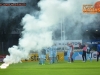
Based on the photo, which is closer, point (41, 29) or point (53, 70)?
point (53, 70)

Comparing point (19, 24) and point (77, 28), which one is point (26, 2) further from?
point (77, 28)

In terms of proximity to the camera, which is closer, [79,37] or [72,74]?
[72,74]

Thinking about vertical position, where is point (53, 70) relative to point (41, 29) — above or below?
below

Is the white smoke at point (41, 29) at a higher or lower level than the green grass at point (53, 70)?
higher

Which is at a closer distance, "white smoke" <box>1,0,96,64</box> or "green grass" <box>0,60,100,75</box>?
"green grass" <box>0,60,100,75</box>

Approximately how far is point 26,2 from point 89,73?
34.6 ft

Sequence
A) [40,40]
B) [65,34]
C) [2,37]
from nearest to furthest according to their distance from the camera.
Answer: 1. [40,40]
2. [65,34]
3. [2,37]

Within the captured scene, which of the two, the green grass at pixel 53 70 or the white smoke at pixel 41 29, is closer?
the green grass at pixel 53 70

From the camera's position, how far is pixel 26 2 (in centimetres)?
2222

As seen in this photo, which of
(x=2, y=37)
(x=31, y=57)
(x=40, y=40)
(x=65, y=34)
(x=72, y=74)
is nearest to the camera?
(x=72, y=74)

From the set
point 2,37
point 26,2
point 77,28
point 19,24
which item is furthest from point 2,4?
point 77,28

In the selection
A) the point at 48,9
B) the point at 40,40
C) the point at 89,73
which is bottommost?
the point at 89,73

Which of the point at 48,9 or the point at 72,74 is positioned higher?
the point at 48,9

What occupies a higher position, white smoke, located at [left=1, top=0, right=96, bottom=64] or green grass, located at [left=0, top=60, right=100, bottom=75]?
white smoke, located at [left=1, top=0, right=96, bottom=64]
